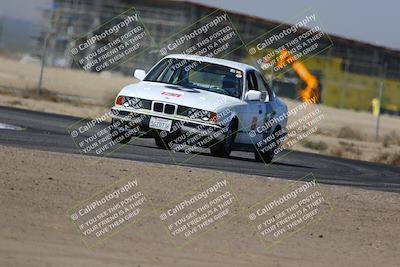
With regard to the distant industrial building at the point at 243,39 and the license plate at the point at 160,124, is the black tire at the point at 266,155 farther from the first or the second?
the distant industrial building at the point at 243,39

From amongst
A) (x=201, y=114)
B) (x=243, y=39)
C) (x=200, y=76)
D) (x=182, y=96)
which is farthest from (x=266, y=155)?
(x=243, y=39)

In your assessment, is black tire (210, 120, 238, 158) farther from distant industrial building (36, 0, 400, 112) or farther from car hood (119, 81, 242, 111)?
distant industrial building (36, 0, 400, 112)

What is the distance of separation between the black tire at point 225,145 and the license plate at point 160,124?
31.6 inches

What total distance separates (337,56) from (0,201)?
5841 centimetres

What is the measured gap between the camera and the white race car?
15.8 meters

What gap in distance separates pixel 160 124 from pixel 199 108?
1.97 ft

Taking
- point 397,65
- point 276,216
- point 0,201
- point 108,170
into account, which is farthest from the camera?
point 397,65

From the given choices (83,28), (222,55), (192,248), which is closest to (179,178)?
(192,248)

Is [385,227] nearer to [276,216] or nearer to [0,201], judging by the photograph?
[276,216]

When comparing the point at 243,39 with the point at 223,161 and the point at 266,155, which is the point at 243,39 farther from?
the point at 223,161

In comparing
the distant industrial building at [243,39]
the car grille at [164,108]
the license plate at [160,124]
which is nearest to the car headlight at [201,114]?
the car grille at [164,108]

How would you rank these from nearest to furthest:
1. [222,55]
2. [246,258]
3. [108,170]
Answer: [246,258], [108,170], [222,55]

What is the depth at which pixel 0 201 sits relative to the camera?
371 inches

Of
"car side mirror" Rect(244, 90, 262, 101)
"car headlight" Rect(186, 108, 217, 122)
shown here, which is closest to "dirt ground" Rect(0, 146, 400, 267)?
"car headlight" Rect(186, 108, 217, 122)
